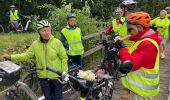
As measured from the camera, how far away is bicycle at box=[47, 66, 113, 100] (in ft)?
9.82

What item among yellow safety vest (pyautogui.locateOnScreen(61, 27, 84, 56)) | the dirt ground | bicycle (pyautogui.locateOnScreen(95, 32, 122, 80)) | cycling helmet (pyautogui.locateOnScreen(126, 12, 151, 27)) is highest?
cycling helmet (pyautogui.locateOnScreen(126, 12, 151, 27))

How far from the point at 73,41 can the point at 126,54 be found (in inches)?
141

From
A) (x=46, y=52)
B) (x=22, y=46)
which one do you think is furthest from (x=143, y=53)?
(x=22, y=46)

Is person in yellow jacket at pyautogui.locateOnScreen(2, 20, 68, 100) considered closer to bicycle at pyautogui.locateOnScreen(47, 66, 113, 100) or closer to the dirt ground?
bicycle at pyautogui.locateOnScreen(47, 66, 113, 100)

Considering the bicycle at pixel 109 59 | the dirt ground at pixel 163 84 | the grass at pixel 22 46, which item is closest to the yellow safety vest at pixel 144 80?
the grass at pixel 22 46

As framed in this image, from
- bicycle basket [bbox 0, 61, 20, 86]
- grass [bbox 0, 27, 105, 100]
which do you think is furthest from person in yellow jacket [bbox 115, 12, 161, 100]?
grass [bbox 0, 27, 105, 100]

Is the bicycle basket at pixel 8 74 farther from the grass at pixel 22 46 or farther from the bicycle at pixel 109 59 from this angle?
the bicycle at pixel 109 59

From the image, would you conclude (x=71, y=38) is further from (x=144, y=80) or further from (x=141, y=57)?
(x=141, y=57)

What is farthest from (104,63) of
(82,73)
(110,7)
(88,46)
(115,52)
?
(110,7)

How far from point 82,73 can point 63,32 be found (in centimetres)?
367

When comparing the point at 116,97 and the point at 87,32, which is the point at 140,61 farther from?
the point at 87,32

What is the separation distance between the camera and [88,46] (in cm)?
884

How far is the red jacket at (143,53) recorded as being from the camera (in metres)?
3.35

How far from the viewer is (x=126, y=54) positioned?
3299 millimetres
